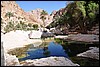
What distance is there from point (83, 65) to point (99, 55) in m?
3.25

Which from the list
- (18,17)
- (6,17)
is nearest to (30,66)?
(6,17)

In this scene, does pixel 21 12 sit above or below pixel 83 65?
above

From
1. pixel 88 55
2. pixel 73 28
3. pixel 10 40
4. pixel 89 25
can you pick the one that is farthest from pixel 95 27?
pixel 88 55

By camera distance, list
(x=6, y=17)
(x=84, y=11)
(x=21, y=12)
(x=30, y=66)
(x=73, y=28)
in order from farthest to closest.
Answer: (x=21, y=12) < (x=6, y=17) < (x=73, y=28) < (x=84, y=11) < (x=30, y=66)

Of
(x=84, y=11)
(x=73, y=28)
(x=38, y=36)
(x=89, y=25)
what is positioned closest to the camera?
(x=84, y=11)

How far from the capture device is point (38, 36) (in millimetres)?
62062

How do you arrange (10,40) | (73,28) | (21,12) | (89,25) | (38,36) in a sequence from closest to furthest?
(10,40) < (89,25) < (38,36) < (73,28) < (21,12)

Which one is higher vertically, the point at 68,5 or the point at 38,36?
the point at 68,5

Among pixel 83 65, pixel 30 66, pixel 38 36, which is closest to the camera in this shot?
pixel 30 66

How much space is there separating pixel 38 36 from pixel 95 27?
18.2m

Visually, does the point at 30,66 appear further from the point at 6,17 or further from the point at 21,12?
the point at 21,12

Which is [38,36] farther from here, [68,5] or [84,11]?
[84,11]

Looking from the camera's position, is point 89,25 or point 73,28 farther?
point 73,28

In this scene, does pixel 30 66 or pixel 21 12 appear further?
pixel 21 12
